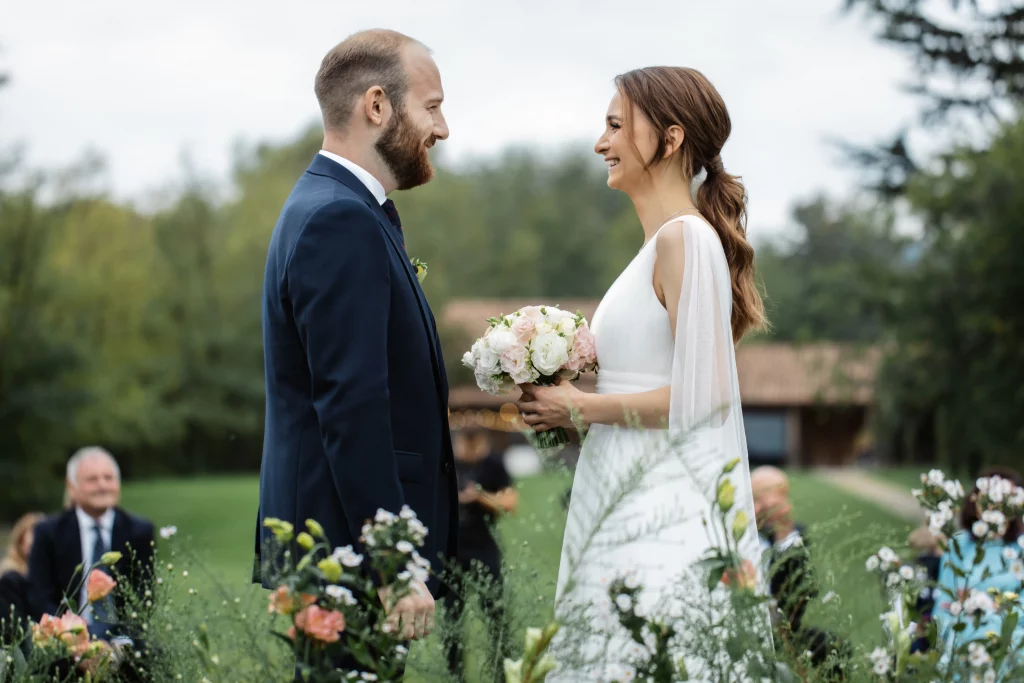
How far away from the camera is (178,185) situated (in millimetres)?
42156

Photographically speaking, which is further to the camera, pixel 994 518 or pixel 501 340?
pixel 501 340

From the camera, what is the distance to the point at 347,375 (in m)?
2.85

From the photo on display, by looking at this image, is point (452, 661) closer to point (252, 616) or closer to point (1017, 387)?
point (252, 616)

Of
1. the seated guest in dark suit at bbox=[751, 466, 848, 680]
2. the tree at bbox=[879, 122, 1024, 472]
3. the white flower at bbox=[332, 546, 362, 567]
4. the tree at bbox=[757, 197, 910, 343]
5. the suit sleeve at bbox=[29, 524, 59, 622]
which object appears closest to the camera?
the white flower at bbox=[332, 546, 362, 567]

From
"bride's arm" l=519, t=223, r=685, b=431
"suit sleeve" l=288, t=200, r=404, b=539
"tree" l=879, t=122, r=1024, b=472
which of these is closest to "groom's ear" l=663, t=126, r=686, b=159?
"bride's arm" l=519, t=223, r=685, b=431

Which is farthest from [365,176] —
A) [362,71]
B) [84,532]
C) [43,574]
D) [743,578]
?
[84,532]

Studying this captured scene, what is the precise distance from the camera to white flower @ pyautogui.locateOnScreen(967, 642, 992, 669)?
8.12 feet

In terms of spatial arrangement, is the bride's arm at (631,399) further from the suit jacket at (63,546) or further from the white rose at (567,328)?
the suit jacket at (63,546)

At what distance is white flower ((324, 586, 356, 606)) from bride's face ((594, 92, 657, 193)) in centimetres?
158

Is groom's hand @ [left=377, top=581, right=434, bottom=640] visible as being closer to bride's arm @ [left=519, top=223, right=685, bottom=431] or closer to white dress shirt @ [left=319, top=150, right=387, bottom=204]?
bride's arm @ [left=519, top=223, right=685, bottom=431]

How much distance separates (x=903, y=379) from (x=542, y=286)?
5199 cm

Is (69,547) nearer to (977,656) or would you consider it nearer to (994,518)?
(994,518)

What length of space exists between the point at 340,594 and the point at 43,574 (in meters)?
4.56

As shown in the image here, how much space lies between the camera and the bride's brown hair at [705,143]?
3.45 m
